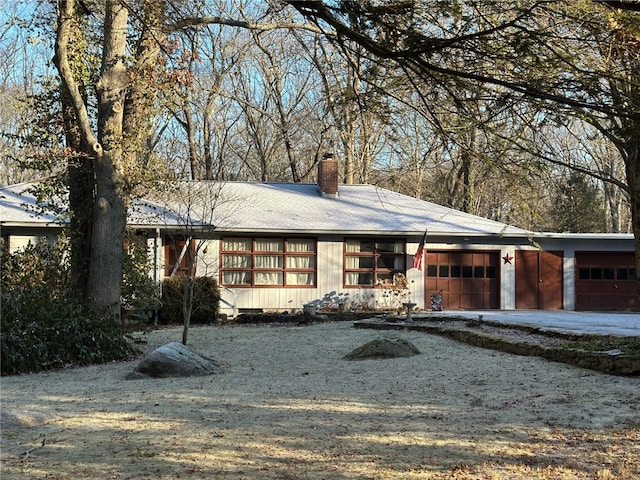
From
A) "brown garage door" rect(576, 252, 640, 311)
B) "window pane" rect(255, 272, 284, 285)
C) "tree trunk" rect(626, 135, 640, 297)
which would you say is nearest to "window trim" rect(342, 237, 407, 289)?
"window pane" rect(255, 272, 284, 285)

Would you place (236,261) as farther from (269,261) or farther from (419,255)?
(419,255)

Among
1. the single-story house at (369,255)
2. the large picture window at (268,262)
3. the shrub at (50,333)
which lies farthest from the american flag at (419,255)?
the shrub at (50,333)

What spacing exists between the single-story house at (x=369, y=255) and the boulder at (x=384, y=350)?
400 inches

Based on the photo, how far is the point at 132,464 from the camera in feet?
17.6

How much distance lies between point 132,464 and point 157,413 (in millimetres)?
2005

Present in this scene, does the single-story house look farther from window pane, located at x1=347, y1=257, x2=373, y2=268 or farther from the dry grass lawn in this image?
the dry grass lawn

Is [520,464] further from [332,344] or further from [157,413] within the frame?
[332,344]

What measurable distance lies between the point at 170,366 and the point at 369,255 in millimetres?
13829

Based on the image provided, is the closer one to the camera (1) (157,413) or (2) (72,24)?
(1) (157,413)

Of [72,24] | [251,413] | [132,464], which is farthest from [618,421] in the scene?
[72,24]

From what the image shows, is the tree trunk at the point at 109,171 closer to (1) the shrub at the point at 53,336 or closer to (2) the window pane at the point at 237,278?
(1) the shrub at the point at 53,336

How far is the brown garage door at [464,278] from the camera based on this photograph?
80.0 ft

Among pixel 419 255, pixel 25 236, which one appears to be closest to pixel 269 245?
pixel 419 255

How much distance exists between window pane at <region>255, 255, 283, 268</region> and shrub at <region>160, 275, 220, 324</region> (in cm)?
262
